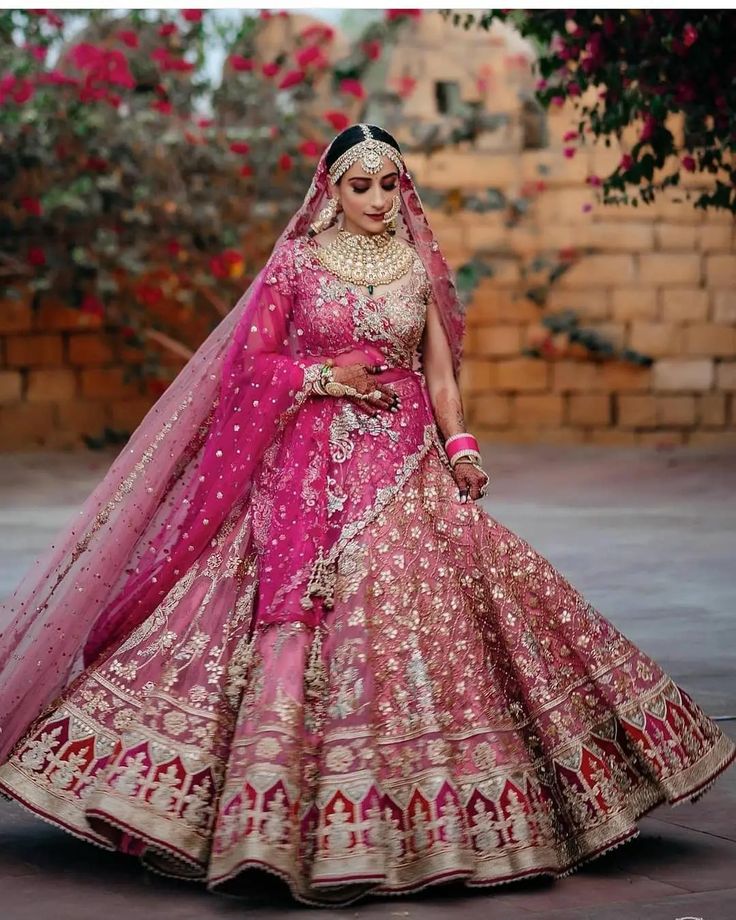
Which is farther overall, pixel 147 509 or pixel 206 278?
pixel 206 278

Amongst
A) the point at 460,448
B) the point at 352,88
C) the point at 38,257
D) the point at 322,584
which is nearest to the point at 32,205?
the point at 38,257

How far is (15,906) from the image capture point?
3.38 meters

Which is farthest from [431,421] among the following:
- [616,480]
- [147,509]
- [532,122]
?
[532,122]

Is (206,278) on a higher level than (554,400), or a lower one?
higher

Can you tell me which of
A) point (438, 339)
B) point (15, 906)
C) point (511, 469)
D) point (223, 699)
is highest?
point (438, 339)

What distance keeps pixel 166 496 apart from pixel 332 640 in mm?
595

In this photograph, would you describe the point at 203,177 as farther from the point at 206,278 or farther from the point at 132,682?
the point at 132,682

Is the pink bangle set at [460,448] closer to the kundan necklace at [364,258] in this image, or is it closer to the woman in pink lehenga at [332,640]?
the woman in pink lehenga at [332,640]

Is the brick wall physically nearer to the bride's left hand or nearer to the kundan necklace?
the kundan necklace

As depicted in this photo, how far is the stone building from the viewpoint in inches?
498

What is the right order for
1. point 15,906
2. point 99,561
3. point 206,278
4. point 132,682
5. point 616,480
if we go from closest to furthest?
1. point 15,906
2. point 132,682
3. point 99,561
4. point 616,480
5. point 206,278

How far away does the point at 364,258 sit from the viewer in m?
3.91

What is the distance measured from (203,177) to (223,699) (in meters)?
9.07

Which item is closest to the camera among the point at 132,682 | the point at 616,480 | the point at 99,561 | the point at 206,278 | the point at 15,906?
the point at 15,906
